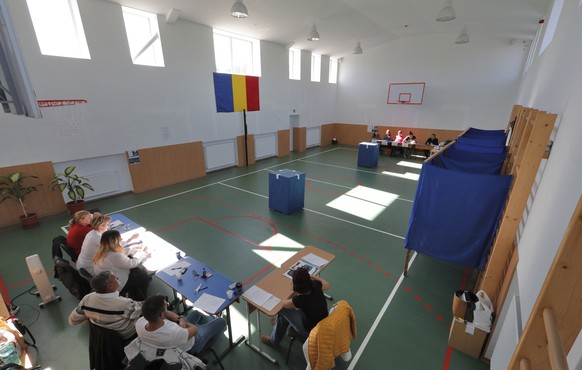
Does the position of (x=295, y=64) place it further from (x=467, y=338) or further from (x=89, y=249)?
(x=467, y=338)

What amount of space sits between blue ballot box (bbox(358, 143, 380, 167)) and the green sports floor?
1.63m

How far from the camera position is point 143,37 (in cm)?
794

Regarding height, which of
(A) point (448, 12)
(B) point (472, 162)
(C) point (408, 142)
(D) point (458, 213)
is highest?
(A) point (448, 12)

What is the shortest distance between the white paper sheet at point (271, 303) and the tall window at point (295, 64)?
12645 mm

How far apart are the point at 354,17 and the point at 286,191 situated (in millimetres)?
7860

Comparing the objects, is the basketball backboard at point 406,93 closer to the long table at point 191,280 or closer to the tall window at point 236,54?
the tall window at point 236,54

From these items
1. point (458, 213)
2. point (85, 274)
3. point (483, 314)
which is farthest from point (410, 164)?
point (85, 274)

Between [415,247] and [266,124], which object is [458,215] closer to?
[415,247]

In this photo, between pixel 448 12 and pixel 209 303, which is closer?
pixel 209 303

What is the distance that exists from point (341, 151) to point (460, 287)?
1145cm

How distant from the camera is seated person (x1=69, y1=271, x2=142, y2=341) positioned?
243 cm

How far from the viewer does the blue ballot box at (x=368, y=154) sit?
1132 centimetres

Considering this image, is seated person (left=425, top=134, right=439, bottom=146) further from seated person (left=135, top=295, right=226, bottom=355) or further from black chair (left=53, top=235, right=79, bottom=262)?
black chair (left=53, top=235, right=79, bottom=262)

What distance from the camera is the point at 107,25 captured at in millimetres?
6930
